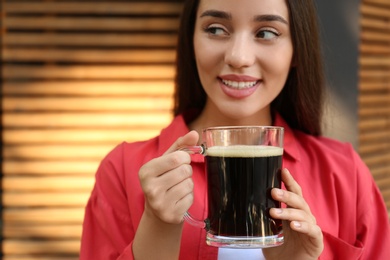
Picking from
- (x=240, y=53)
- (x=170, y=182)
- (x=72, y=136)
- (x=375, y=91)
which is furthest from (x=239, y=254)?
(x=375, y=91)

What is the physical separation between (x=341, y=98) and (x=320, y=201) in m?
2.29

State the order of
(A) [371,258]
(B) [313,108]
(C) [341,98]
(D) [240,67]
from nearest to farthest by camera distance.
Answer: (D) [240,67] < (A) [371,258] < (B) [313,108] < (C) [341,98]

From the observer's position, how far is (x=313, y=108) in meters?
2.60

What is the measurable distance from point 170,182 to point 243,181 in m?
0.18

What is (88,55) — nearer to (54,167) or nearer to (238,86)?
(54,167)

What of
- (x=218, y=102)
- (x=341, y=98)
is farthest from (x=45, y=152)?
(x=218, y=102)

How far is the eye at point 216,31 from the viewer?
2273 millimetres

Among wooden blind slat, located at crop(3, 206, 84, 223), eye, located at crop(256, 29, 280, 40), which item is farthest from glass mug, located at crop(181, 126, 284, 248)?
wooden blind slat, located at crop(3, 206, 84, 223)

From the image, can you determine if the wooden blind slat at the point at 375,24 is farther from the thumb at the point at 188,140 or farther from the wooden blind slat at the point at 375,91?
the thumb at the point at 188,140

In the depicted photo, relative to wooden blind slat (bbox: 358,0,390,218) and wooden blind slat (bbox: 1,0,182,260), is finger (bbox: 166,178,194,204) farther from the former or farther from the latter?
wooden blind slat (bbox: 358,0,390,218)

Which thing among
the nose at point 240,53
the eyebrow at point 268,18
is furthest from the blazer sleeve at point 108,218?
the eyebrow at point 268,18

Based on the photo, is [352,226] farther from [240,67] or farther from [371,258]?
[240,67]

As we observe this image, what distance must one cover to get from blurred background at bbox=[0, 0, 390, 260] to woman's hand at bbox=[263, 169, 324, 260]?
2562 millimetres

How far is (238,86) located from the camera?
225 cm
